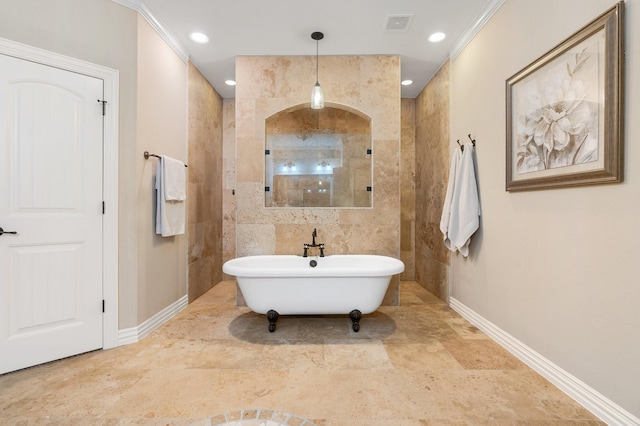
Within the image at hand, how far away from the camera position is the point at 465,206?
99.0 inches

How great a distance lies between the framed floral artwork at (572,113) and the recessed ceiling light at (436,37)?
98 cm

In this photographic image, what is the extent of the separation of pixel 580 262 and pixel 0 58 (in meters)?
3.54

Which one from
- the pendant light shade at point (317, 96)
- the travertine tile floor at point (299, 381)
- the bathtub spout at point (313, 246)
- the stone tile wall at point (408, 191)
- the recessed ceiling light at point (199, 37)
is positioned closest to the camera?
the travertine tile floor at point (299, 381)

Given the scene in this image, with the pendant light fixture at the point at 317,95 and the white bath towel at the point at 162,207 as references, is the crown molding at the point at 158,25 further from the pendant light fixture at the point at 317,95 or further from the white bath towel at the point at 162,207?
the pendant light fixture at the point at 317,95

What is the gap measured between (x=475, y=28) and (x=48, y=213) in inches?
142

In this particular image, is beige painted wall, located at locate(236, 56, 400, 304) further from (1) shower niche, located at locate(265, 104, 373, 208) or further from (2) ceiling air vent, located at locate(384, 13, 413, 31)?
(2) ceiling air vent, located at locate(384, 13, 413, 31)

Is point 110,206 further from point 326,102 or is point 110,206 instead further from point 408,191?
point 408,191

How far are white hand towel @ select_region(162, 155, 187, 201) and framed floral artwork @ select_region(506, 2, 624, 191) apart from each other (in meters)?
2.74

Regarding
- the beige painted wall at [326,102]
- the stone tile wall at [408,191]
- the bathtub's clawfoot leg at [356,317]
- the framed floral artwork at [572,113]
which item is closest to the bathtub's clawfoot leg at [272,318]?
the bathtub's clawfoot leg at [356,317]

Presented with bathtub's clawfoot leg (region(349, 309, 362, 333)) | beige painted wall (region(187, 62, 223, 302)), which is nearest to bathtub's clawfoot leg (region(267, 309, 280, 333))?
bathtub's clawfoot leg (region(349, 309, 362, 333))

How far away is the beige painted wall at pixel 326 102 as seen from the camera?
2.99 meters

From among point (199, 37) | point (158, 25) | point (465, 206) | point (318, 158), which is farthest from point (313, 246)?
point (158, 25)

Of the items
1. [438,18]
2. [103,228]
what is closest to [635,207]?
[438,18]

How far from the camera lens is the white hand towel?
2521 mm
